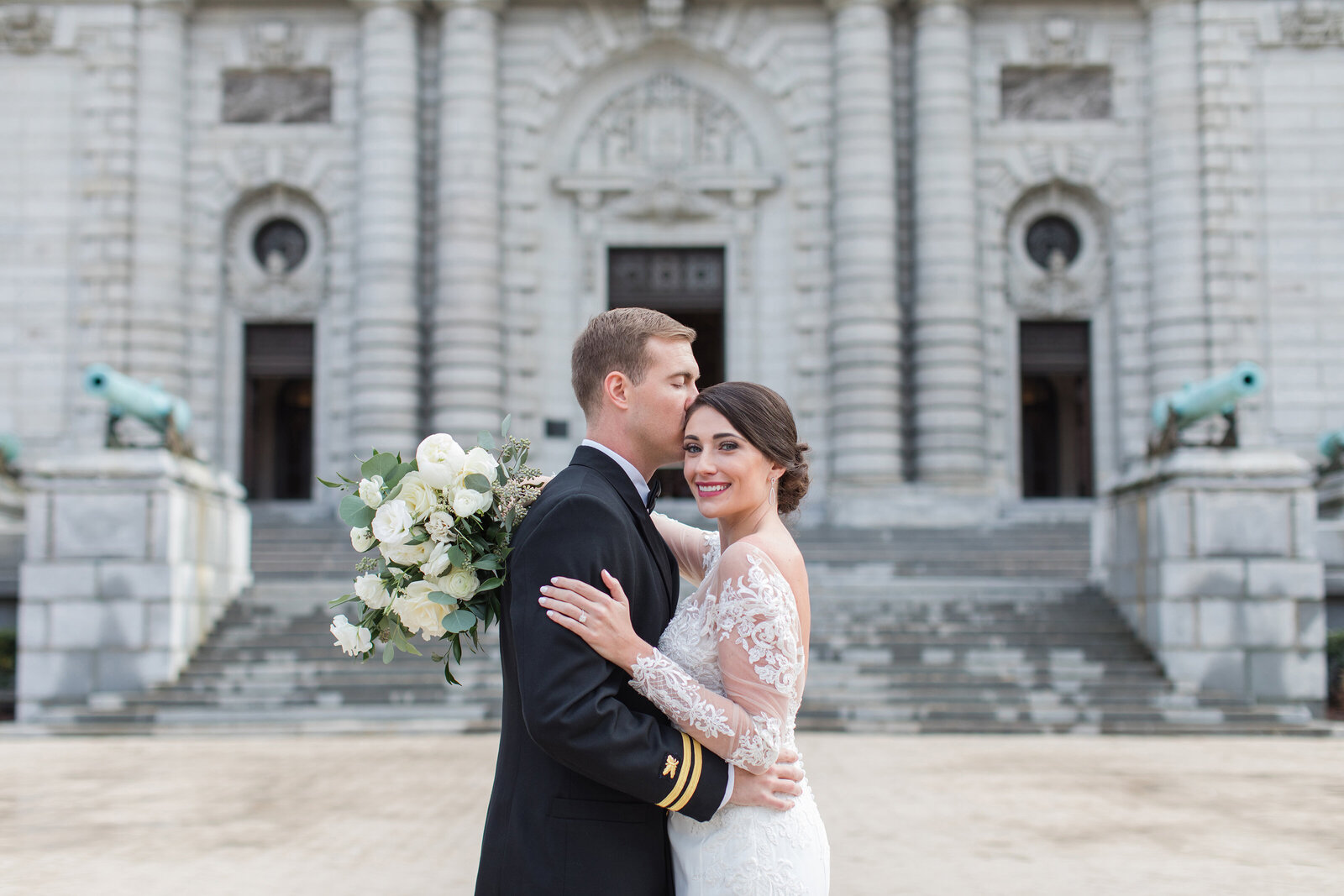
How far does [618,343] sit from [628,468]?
38 cm

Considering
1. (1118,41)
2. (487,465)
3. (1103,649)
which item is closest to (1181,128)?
(1118,41)

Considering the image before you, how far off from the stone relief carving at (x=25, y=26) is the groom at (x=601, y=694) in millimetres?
25150

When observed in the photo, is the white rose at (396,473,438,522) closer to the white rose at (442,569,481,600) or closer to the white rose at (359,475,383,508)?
the white rose at (359,475,383,508)

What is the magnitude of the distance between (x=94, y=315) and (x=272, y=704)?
13.5 m

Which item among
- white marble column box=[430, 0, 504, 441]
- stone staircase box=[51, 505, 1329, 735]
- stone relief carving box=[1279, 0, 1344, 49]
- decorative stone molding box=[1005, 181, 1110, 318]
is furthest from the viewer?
decorative stone molding box=[1005, 181, 1110, 318]

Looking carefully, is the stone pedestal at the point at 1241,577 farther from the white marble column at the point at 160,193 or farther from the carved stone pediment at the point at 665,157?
the white marble column at the point at 160,193

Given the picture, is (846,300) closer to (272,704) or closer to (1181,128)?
(1181,128)

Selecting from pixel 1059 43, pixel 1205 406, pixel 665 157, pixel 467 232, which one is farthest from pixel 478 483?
pixel 1059 43

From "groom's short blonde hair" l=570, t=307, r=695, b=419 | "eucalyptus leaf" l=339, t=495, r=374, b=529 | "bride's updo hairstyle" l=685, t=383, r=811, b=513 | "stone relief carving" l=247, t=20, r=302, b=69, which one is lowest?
"eucalyptus leaf" l=339, t=495, r=374, b=529

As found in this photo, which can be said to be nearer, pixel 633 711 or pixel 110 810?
pixel 633 711

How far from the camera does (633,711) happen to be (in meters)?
3.42

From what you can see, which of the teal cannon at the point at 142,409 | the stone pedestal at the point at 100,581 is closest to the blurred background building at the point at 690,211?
the teal cannon at the point at 142,409

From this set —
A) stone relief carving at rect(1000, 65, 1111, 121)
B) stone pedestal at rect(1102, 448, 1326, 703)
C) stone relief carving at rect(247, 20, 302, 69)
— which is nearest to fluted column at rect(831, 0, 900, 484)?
stone relief carving at rect(1000, 65, 1111, 121)

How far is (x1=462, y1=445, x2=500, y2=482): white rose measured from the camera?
3.80 metres
